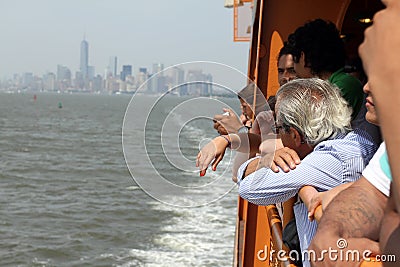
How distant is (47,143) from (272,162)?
3633cm

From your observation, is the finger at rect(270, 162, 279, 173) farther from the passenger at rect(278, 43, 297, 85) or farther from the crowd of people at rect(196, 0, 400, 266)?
the passenger at rect(278, 43, 297, 85)

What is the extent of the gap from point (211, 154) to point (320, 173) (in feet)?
3.45

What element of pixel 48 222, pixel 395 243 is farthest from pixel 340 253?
pixel 48 222

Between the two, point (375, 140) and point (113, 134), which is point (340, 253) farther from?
point (113, 134)

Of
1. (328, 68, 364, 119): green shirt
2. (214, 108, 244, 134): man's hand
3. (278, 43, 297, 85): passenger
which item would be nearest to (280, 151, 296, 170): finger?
(328, 68, 364, 119): green shirt

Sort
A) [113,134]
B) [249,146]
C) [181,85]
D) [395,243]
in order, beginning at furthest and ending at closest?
[113,134] < [249,146] < [181,85] < [395,243]

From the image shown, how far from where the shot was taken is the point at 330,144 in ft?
9.68

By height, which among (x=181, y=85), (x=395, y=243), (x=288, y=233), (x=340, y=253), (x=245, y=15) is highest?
(x=245, y=15)

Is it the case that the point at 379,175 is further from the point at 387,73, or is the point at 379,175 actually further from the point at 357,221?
the point at 387,73

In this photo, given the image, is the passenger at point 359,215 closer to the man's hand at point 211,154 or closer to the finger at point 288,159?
the finger at point 288,159

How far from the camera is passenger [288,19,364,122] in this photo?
4020 millimetres

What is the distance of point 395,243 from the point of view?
174 centimetres

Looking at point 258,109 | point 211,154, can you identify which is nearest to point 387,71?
point 211,154

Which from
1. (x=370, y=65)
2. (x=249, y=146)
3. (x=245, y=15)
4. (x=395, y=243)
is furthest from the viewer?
(x=245, y=15)
